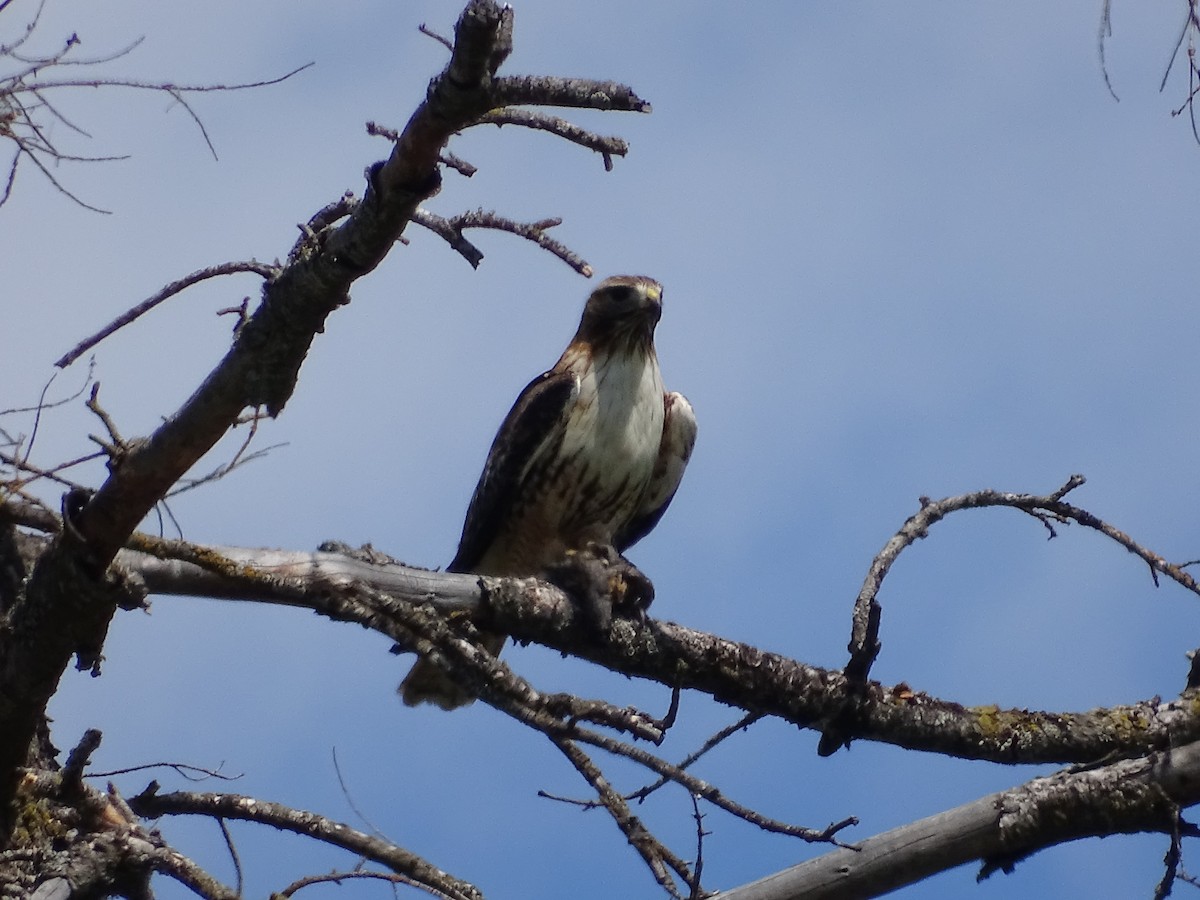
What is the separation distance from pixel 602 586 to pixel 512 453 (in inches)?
59.9

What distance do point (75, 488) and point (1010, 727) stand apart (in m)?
2.99

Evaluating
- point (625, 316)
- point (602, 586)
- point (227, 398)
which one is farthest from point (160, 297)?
point (625, 316)

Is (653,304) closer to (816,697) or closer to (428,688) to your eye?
(428,688)

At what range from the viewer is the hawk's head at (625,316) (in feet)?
20.8

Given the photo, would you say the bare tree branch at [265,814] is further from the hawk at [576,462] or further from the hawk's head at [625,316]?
the hawk's head at [625,316]

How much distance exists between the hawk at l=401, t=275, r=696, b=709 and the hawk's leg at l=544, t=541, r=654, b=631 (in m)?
1.04

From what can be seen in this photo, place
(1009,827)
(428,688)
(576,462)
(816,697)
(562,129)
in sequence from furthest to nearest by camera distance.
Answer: (576,462) < (428,688) < (816,697) < (1009,827) < (562,129)

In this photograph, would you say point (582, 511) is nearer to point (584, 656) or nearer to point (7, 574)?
point (584, 656)

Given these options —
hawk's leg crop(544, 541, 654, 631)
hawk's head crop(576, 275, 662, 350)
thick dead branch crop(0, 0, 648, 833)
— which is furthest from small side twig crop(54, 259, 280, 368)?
hawk's head crop(576, 275, 662, 350)

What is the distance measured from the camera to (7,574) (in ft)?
12.7

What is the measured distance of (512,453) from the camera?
233 inches

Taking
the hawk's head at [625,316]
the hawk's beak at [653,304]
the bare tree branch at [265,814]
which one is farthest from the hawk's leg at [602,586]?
the hawk's beak at [653,304]

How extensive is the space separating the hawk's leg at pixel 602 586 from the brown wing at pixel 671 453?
5.08 feet

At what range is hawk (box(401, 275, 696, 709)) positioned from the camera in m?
5.84
